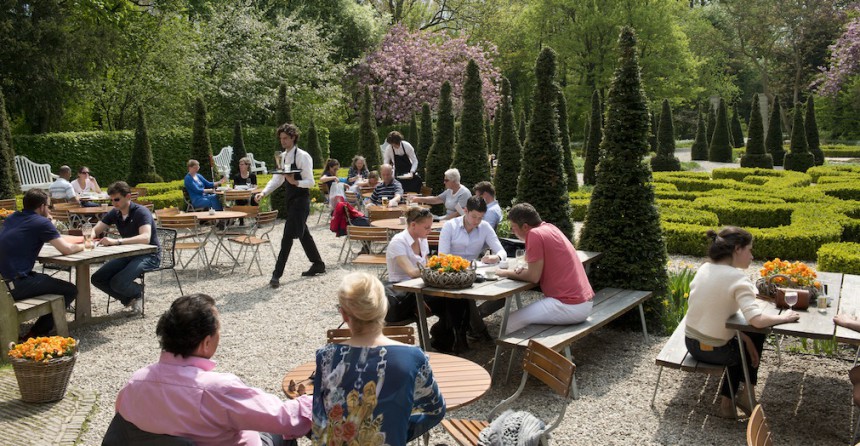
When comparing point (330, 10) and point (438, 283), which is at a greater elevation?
point (330, 10)

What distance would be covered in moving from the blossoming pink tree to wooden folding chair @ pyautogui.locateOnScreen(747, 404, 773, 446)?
104 ft

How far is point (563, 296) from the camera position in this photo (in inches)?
224

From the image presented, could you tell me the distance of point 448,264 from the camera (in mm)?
5656

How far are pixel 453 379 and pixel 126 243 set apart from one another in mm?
5122

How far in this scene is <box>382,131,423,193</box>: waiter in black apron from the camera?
13.7 metres

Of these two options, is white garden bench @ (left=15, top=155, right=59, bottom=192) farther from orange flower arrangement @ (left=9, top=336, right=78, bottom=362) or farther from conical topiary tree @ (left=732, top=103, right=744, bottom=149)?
conical topiary tree @ (left=732, top=103, right=744, bottom=149)

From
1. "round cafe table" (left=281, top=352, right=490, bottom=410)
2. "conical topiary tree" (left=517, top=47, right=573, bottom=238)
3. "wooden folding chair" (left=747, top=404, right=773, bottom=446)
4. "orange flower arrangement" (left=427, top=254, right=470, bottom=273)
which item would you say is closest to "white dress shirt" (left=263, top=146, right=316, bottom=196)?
"conical topiary tree" (left=517, top=47, right=573, bottom=238)

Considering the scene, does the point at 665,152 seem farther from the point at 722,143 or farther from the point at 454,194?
the point at 454,194

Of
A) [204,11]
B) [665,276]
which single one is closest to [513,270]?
[665,276]

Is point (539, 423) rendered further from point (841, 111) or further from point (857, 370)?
point (841, 111)

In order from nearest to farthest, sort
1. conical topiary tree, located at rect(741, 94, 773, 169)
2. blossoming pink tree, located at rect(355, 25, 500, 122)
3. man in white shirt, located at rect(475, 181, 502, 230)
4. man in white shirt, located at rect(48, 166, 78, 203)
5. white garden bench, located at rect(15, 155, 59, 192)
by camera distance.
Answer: man in white shirt, located at rect(475, 181, 502, 230), man in white shirt, located at rect(48, 166, 78, 203), white garden bench, located at rect(15, 155, 59, 192), conical topiary tree, located at rect(741, 94, 773, 169), blossoming pink tree, located at rect(355, 25, 500, 122)

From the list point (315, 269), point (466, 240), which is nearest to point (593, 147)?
point (315, 269)

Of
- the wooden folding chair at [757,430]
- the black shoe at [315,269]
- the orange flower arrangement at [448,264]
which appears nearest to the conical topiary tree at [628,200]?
the orange flower arrangement at [448,264]

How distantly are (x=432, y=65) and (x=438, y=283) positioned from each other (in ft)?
101
